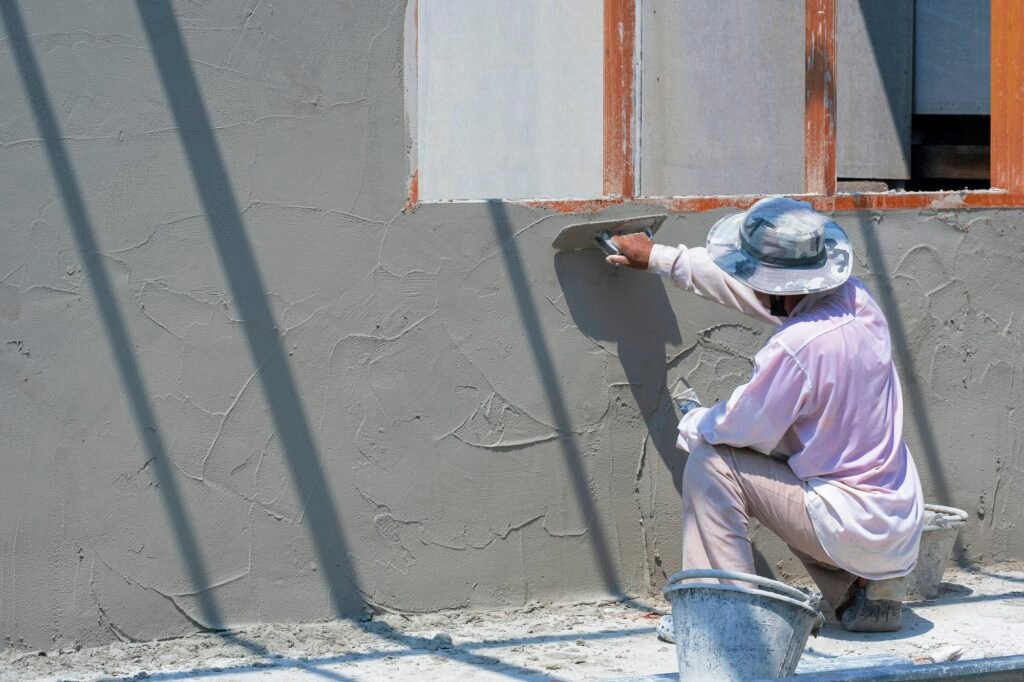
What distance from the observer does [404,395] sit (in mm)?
3729

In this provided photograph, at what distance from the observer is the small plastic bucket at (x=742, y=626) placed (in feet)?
9.37

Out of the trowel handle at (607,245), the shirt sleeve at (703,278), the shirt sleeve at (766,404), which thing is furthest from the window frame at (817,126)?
the shirt sleeve at (766,404)

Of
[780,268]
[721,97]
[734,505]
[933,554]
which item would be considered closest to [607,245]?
[780,268]

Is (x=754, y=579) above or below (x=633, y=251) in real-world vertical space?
below

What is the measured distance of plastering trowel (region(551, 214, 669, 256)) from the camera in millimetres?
3814

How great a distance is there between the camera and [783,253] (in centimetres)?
338

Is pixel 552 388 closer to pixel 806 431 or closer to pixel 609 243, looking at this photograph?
pixel 609 243

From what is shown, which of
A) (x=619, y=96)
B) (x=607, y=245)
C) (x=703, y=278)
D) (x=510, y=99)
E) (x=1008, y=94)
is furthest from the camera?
(x=510, y=99)

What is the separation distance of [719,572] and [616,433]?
1.14m

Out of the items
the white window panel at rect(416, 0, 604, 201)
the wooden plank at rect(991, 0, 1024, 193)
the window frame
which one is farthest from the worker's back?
the white window panel at rect(416, 0, 604, 201)

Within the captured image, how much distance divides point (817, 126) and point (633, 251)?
0.85 meters

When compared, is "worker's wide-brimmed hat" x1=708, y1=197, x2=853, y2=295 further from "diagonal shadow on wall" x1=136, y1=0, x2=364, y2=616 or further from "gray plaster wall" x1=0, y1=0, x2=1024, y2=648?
"diagonal shadow on wall" x1=136, y1=0, x2=364, y2=616

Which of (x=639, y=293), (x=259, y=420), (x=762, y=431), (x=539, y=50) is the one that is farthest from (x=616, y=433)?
(x=539, y=50)

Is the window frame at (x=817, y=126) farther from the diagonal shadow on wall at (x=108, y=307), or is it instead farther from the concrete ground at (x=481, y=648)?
the concrete ground at (x=481, y=648)
